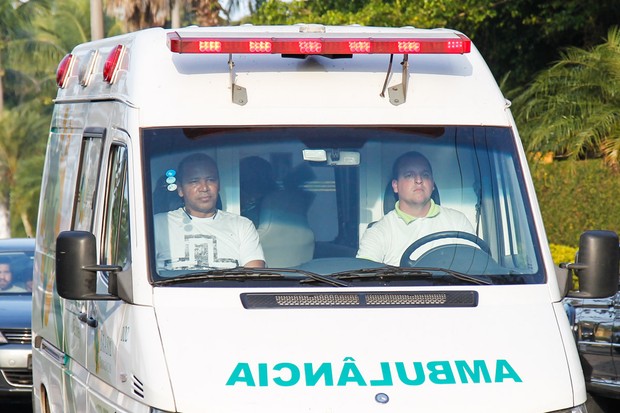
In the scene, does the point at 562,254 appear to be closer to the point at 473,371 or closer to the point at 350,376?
the point at 473,371

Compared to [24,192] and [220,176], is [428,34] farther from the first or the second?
[24,192]

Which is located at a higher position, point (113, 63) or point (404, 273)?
point (113, 63)

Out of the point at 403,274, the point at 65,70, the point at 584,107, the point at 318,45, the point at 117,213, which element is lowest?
the point at 403,274

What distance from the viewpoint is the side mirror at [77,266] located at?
5.35 metres

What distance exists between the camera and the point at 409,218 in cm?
600

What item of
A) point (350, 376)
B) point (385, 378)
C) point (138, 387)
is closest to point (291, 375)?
point (350, 376)

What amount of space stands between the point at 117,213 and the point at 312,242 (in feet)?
2.94

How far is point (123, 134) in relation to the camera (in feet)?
19.5

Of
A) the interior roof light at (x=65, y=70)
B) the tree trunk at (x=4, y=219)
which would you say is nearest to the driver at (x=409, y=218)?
the interior roof light at (x=65, y=70)

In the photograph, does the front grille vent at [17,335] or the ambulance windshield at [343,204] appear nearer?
the ambulance windshield at [343,204]

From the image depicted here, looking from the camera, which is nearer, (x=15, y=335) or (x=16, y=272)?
(x=15, y=335)

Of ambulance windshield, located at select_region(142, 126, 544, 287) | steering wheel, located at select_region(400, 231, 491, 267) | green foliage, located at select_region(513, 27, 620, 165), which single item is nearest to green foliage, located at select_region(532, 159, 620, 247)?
green foliage, located at select_region(513, 27, 620, 165)

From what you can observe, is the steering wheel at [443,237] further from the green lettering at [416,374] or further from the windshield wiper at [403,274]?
the green lettering at [416,374]

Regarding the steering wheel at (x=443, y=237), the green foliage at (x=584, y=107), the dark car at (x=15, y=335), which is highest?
the green foliage at (x=584, y=107)
